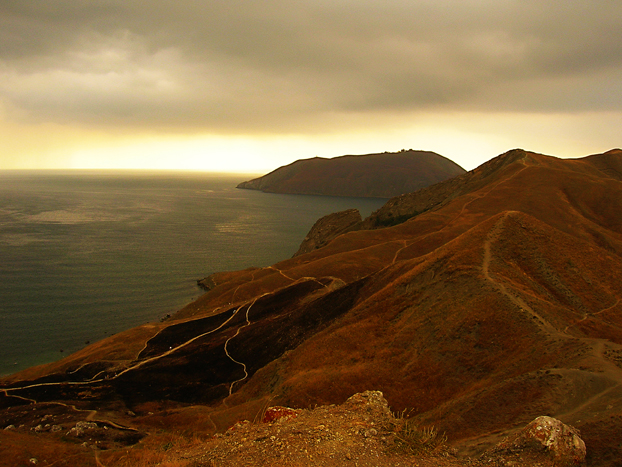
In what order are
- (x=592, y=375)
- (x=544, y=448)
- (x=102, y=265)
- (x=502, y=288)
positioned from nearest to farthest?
(x=544, y=448)
(x=592, y=375)
(x=502, y=288)
(x=102, y=265)

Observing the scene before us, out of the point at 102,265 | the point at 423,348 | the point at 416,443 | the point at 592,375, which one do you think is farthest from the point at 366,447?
the point at 102,265

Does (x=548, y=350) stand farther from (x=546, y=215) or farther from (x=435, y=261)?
(x=546, y=215)

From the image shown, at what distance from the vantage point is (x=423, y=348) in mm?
26594

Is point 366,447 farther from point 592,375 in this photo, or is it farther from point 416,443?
point 592,375

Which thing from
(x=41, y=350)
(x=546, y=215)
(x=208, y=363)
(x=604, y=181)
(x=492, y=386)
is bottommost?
(x=41, y=350)

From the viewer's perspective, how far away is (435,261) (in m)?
36.1

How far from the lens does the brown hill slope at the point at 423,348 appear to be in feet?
59.0

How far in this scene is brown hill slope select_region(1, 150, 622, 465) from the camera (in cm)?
1798

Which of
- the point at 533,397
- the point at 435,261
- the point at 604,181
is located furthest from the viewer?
the point at 604,181

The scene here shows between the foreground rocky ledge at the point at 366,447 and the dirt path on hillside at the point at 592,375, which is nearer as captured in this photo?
the foreground rocky ledge at the point at 366,447

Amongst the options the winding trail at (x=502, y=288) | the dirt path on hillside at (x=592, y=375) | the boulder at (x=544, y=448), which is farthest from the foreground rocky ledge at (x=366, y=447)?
the winding trail at (x=502, y=288)

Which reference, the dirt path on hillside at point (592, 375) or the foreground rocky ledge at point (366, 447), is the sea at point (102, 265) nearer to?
the foreground rocky ledge at point (366, 447)

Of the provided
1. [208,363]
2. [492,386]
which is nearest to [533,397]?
[492,386]

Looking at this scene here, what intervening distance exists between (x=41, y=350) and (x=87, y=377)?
18.2 metres
